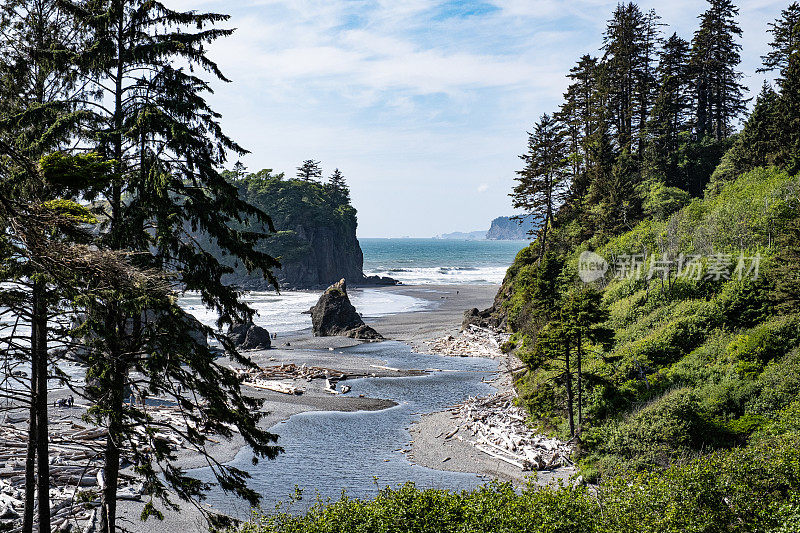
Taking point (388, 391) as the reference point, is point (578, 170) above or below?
above

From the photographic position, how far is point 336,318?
5100cm

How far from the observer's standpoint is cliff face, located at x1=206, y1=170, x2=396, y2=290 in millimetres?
96875

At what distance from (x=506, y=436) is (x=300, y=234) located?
3218 inches

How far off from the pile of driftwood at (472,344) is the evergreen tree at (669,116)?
19585mm

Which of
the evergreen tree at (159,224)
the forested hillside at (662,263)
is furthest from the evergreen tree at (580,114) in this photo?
the evergreen tree at (159,224)

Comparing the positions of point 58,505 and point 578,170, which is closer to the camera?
point 58,505

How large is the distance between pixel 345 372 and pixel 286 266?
2572 inches

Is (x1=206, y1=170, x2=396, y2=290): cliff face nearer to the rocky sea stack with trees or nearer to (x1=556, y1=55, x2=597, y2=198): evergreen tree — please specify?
the rocky sea stack with trees

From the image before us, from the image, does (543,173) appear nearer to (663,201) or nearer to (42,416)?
(663,201)

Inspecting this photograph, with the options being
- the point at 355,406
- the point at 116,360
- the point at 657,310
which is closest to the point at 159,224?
the point at 116,360

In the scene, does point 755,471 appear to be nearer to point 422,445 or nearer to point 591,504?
point 591,504

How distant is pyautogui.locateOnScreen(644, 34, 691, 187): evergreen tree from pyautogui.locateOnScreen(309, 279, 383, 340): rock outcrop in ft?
96.3

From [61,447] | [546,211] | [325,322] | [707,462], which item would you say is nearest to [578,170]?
[546,211]

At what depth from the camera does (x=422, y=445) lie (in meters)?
22.9
